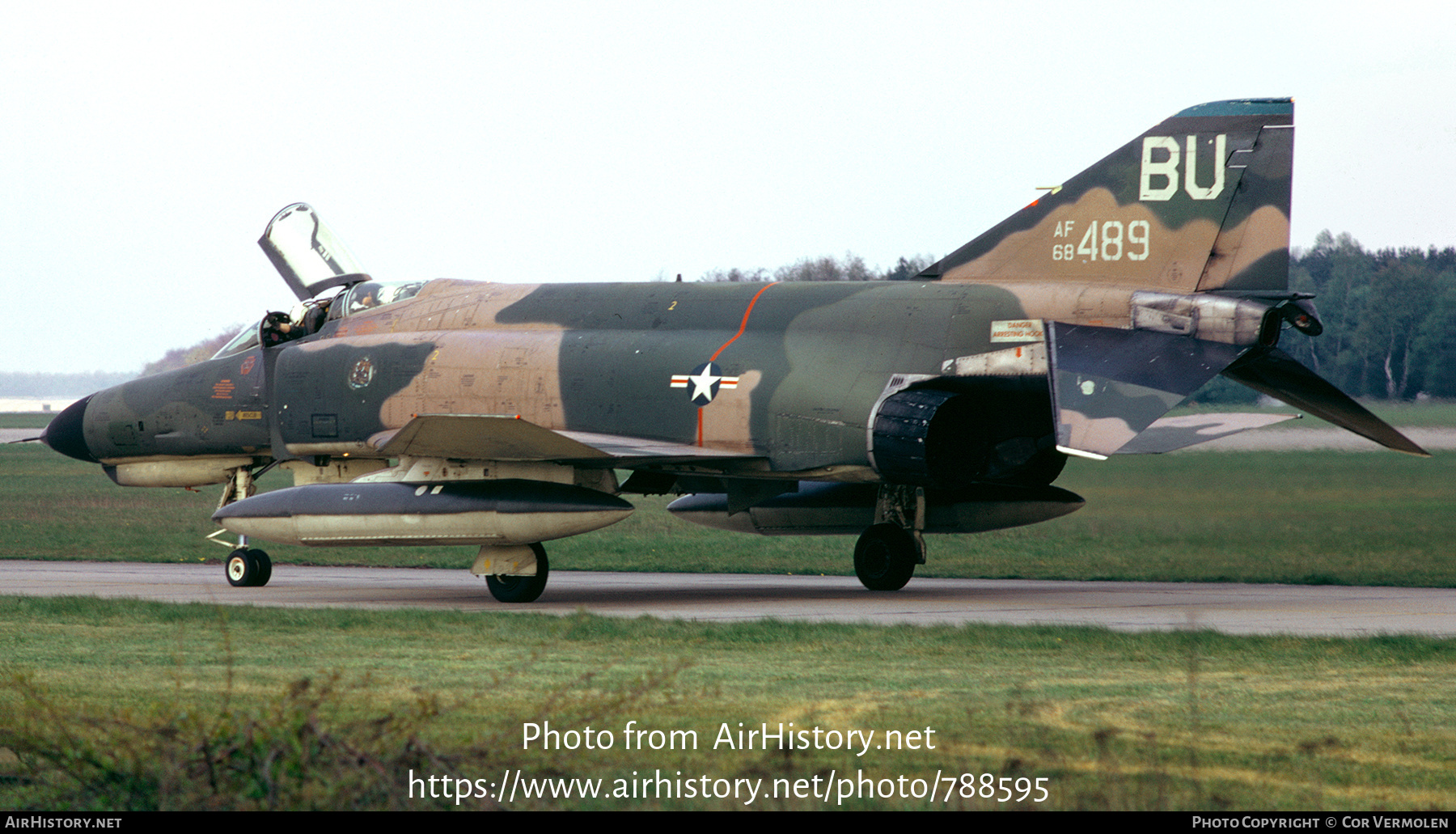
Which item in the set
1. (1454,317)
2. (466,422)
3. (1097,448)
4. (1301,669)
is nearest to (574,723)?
(1301,669)

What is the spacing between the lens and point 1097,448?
12.7m

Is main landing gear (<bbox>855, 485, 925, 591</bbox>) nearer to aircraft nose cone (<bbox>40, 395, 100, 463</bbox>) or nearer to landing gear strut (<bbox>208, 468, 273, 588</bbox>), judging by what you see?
landing gear strut (<bbox>208, 468, 273, 588</bbox>)

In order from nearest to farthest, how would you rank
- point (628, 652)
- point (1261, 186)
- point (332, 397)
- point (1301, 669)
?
1. point (1301, 669)
2. point (628, 652)
3. point (1261, 186)
4. point (332, 397)

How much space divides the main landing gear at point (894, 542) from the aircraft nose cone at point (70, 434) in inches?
420

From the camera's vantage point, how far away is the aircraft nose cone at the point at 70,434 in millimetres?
19688

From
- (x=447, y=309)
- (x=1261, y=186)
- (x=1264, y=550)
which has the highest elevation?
(x=1261, y=186)

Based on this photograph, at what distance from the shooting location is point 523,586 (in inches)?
629

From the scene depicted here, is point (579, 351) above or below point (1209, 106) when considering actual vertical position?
below

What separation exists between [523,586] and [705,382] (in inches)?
119

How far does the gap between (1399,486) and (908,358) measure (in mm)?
6848

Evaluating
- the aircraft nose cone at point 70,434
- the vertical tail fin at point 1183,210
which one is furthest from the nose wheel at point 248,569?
the vertical tail fin at point 1183,210

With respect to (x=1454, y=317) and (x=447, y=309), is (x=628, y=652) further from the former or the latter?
(x=1454, y=317)

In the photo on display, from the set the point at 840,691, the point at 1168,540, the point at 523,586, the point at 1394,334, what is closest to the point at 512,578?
the point at 523,586

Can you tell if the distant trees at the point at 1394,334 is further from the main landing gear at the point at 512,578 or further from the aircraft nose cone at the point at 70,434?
the aircraft nose cone at the point at 70,434
